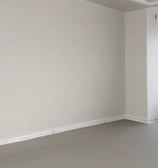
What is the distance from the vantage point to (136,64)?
17.4 feet

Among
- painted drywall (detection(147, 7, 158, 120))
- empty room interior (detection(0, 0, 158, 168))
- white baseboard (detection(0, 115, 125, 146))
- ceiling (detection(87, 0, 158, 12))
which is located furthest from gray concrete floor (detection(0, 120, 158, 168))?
ceiling (detection(87, 0, 158, 12))

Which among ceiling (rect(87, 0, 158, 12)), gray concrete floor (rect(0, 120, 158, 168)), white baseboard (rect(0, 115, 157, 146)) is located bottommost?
gray concrete floor (rect(0, 120, 158, 168))

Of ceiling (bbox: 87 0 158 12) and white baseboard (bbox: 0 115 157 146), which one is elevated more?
ceiling (bbox: 87 0 158 12)

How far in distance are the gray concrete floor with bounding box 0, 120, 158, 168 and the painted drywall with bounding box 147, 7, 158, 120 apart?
84 centimetres

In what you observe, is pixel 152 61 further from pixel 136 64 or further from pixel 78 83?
pixel 78 83

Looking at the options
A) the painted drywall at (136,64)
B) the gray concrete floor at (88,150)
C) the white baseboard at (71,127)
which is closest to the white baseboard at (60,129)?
the white baseboard at (71,127)

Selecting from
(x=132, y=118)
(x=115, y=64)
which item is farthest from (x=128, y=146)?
(x=115, y=64)

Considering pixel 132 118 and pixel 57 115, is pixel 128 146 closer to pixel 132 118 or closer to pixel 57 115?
pixel 57 115

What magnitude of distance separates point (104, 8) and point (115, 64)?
3.85ft

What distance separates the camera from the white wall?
380 centimetres

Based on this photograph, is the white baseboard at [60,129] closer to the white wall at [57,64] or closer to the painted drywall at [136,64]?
the white wall at [57,64]

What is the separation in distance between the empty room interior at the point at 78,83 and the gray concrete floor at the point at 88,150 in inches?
0.5

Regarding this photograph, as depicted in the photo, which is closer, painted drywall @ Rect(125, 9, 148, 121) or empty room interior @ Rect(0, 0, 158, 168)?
empty room interior @ Rect(0, 0, 158, 168)

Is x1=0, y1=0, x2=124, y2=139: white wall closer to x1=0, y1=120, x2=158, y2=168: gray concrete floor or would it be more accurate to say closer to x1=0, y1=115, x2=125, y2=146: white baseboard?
x1=0, y1=115, x2=125, y2=146: white baseboard
